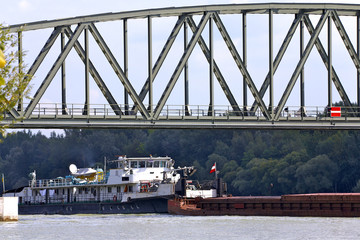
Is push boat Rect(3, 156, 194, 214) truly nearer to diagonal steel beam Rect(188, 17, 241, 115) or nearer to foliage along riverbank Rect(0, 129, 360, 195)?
diagonal steel beam Rect(188, 17, 241, 115)

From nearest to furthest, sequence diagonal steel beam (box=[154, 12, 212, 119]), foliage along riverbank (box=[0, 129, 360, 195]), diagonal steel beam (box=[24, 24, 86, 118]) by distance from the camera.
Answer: diagonal steel beam (box=[24, 24, 86, 118]) < diagonal steel beam (box=[154, 12, 212, 119]) < foliage along riverbank (box=[0, 129, 360, 195])

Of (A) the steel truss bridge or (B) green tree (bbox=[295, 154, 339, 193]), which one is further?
(B) green tree (bbox=[295, 154, 339, 193])

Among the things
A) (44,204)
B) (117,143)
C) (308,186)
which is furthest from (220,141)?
(44,204)

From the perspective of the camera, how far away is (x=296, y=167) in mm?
121562

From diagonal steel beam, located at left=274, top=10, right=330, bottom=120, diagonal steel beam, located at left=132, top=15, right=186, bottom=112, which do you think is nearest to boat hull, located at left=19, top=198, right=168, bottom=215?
diagonal steel beam, located at left=132, top=15, right=186, bottom=112

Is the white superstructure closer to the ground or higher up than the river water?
higher up

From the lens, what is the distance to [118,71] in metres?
52.3

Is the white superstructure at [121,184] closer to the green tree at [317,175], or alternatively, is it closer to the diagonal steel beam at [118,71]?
the diagonal steel beam at [118,71]

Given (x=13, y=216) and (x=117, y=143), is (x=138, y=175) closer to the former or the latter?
(x=13, y=216)

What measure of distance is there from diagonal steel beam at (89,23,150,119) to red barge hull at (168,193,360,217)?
17.9m

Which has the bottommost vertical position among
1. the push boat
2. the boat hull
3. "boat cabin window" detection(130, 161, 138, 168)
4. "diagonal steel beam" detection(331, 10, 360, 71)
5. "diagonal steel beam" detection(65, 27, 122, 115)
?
the boat hull

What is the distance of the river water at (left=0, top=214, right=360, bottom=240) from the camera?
4681 centimetres

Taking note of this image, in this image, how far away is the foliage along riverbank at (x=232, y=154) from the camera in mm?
117562

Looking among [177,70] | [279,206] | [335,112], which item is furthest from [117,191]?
[177,70]
